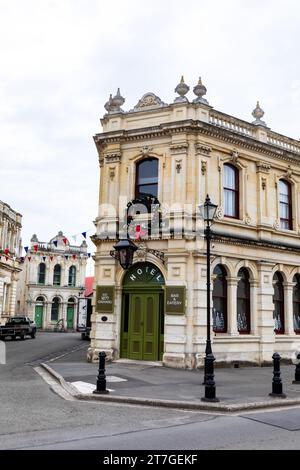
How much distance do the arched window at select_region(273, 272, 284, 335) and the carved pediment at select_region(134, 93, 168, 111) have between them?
8.66 meters

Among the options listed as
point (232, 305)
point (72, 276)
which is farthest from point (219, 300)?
point (72, 276)

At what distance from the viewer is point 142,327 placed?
56.9ft

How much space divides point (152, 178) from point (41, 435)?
1251cm

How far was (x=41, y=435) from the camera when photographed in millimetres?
7375

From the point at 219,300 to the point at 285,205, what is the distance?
19.5 ft

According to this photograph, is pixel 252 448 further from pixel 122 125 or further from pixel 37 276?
pixel 37 276

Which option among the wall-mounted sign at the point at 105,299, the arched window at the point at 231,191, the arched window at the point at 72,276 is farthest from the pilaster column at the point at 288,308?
the arched window at the point at 72,276

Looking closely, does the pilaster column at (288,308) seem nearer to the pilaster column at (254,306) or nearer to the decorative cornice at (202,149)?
the pilaster column at (254,306)

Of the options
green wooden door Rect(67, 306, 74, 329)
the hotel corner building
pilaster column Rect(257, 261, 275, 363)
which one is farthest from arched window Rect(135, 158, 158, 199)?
green wooden door Rect(67, 306, 74, 329)

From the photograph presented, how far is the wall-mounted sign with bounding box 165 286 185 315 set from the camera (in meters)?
16.5

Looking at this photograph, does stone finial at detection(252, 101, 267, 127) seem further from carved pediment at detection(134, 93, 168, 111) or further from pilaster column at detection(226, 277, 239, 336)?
pilaster column at detection(226, 277, 239, 336)

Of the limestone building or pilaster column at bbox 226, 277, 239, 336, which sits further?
the limestone building

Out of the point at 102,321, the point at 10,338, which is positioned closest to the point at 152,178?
the point at 102,321

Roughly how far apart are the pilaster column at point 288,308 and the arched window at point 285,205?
271 centimetres
